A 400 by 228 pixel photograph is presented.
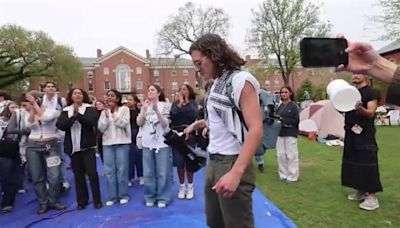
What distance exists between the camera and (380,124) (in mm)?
16984

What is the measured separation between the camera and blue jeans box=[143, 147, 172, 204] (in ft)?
17.2

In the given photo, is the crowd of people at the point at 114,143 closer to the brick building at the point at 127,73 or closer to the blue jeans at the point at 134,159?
the blue jeans at the point at 134,159

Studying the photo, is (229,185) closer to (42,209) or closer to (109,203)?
(109,203)

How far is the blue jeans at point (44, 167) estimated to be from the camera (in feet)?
16.9

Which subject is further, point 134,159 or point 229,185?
point 134,159

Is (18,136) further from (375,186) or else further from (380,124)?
(380,124)

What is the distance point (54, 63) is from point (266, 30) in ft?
71.5

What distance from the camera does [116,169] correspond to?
5.51 metres

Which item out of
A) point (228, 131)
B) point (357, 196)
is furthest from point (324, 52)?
point (357, 196)

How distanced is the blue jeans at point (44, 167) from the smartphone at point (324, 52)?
15.0 feet

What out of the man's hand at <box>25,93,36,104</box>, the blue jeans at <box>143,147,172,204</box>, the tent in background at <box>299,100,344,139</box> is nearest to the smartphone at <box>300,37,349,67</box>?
the blue jeans at <box>143,147,172,204</box>

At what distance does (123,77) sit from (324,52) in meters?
62.0

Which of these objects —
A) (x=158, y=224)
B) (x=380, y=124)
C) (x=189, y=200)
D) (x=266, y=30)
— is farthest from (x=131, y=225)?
(x=266, y=30)

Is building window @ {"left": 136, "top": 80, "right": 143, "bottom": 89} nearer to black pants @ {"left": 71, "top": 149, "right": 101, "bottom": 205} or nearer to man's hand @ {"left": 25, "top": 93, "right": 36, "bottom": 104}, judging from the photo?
man's hand @ {"left": 25, "top": 93, "right": 36, "bottom": 104}
